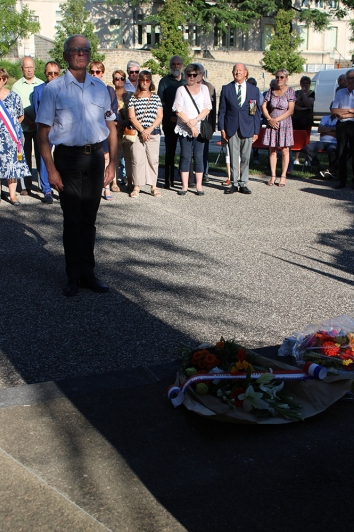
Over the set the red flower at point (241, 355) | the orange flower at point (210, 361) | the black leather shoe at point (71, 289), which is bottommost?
the black leather shoe at point (71, 289)

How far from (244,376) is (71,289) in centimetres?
262

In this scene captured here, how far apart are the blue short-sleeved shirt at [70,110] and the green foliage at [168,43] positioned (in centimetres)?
4700

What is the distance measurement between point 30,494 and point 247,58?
212 ft

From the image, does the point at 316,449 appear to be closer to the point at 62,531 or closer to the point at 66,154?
the point at 62,531

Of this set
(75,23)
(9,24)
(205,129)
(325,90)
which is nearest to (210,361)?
(205,129)

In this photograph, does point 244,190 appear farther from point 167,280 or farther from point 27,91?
point 167,280

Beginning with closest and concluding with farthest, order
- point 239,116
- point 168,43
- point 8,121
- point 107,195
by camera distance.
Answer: point 8,121, point 107,195, point 239,116, point 168,43

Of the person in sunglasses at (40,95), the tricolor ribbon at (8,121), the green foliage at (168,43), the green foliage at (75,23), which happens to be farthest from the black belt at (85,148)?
the green foliage at (75,23)

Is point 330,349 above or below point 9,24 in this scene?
below

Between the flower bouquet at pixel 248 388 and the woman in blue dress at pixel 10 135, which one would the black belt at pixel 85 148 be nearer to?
the flower bouquet at pixel 248 388

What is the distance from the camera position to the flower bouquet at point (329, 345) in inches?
170

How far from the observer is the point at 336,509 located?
123 inches

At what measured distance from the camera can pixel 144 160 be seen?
1109 cm

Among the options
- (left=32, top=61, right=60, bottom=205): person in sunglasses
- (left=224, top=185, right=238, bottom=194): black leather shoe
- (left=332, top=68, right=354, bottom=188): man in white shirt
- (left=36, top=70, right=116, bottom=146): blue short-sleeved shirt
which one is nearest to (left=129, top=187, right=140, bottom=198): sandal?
(left=32, top=61, right=60, bottom=205): person in sunglasses
